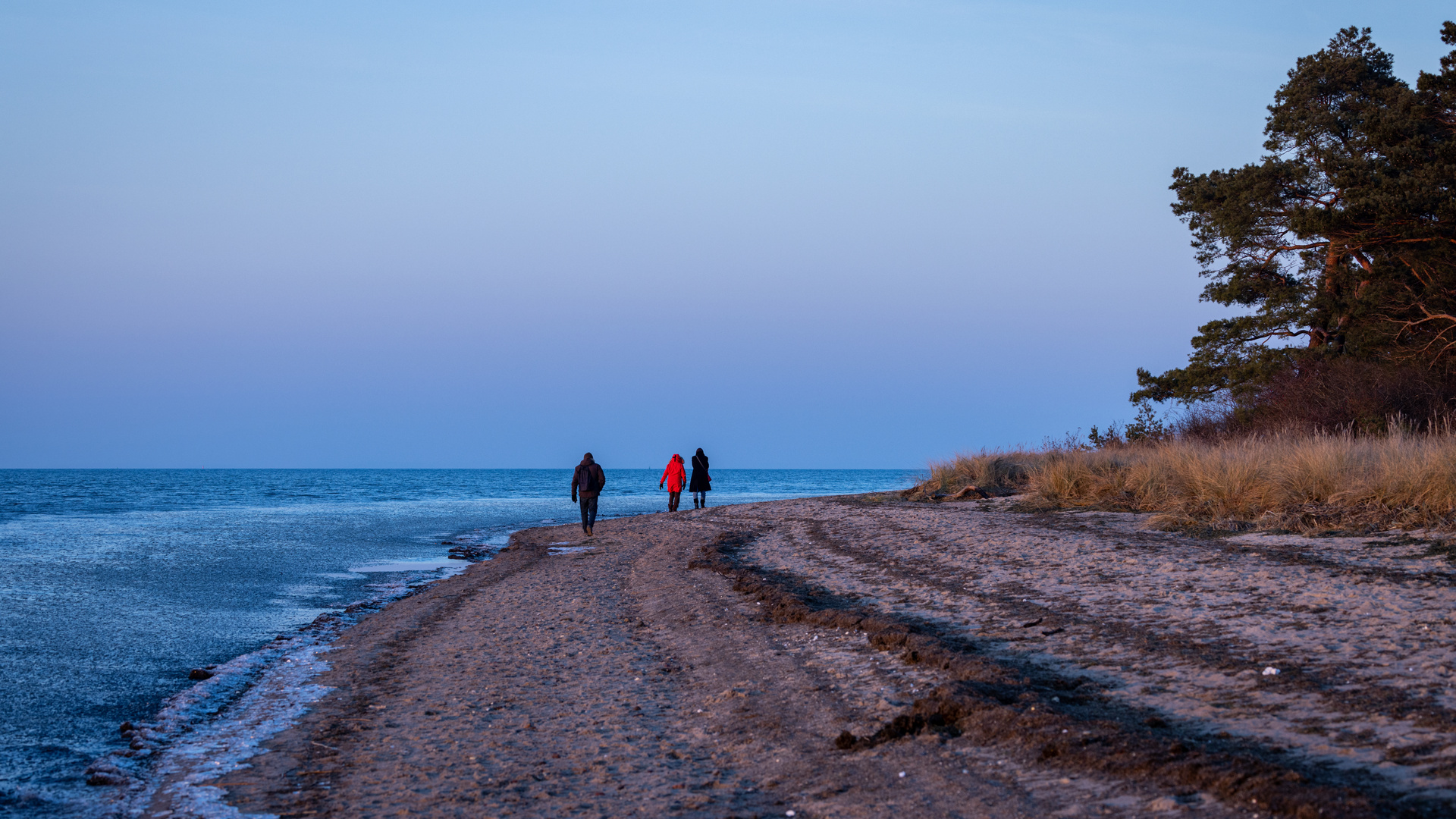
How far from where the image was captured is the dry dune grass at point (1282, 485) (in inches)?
425

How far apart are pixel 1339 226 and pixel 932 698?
19.0 metres

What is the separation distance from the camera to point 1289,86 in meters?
24.3

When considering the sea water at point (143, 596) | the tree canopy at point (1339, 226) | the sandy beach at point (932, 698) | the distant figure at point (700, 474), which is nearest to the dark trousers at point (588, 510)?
the sea water at point (143, 596)

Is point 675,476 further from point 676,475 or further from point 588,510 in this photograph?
point 588,510

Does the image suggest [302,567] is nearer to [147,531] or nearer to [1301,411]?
[147,531]

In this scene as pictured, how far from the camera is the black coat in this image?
88.9 feet

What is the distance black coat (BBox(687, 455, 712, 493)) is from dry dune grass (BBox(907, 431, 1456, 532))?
10.8 meters

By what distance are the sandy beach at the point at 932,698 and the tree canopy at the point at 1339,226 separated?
12.2 meters

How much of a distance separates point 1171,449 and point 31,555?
23.0 m

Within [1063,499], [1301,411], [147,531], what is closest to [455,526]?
[147,531]

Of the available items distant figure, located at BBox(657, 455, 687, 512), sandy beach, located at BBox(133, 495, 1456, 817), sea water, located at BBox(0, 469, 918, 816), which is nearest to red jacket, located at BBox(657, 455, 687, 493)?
distant figure, located at BBox(657, 455, 687, 512)

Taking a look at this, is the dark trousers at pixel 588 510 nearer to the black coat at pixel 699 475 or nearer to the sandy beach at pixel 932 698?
the black coat at pixel 699 475

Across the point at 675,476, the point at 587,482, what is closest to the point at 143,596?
the point at 587,482

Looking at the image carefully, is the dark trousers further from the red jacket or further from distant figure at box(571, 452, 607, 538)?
the red jacket
